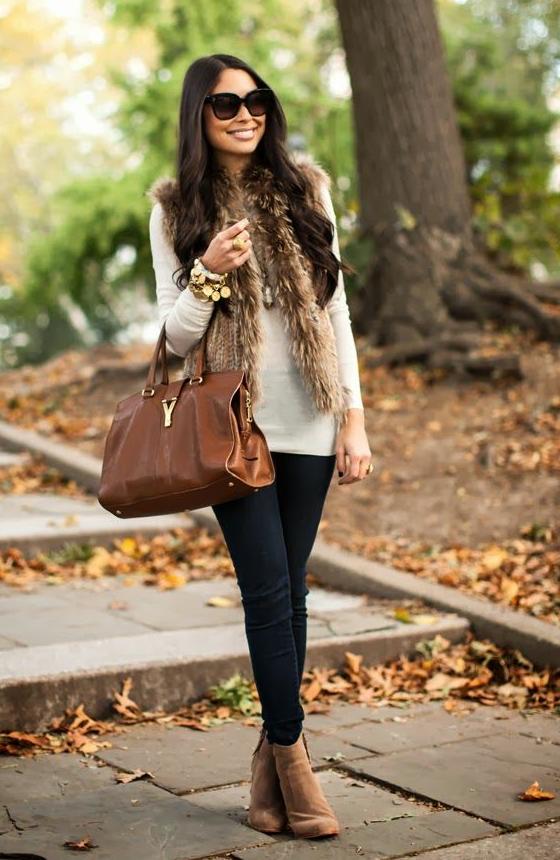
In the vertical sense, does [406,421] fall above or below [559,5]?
below

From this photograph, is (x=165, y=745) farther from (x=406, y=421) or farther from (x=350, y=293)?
(x=350, y=293)

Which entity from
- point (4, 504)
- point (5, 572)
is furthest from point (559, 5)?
point (5, 572)

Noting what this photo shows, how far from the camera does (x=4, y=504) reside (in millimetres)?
7809

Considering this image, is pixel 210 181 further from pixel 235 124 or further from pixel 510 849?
pixel 510 849

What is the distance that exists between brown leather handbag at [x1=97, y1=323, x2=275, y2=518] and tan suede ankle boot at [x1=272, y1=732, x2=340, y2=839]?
76cm

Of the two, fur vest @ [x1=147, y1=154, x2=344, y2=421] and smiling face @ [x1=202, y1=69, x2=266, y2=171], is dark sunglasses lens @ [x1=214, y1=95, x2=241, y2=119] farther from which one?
fur vest @ [x1=147, y1=154, x2=344, y2=421]

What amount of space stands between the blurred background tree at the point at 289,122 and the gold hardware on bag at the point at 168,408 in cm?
675

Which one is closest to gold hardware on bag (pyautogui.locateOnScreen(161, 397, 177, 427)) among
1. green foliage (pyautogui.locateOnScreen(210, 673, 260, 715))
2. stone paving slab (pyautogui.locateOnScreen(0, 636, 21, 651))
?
green foliage (pyautogui.locateOnScreen(210, 673, 260, 715))

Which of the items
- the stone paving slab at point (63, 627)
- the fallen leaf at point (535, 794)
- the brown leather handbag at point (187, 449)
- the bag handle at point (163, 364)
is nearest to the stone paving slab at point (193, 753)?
the fallen leaf at point (535, 794)

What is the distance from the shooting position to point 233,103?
3.49m

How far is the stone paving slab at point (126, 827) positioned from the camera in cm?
325

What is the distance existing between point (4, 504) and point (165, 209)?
4.62 m

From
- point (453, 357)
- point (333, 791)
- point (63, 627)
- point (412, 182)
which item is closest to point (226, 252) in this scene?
point (333, 791)

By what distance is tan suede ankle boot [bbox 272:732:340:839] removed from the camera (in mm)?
3387
